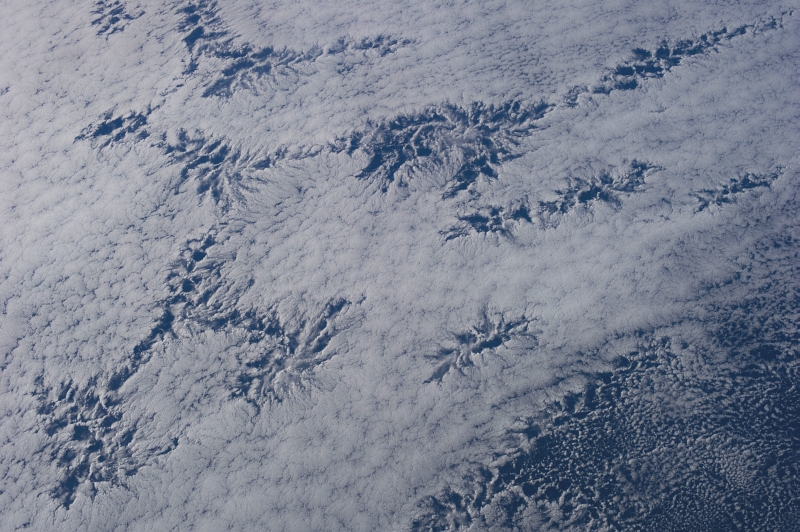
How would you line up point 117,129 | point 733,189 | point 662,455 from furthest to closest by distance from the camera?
point 117,129
point 733,189
point 662,455

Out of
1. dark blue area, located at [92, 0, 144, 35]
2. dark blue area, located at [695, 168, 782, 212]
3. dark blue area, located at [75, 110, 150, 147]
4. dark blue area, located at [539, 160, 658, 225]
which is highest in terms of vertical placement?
dark blue area, located at [92, 0, 144, 35]

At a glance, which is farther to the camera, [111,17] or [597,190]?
[111,17]

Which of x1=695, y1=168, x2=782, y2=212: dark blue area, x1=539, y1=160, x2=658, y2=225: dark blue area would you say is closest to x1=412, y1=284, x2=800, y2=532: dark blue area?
x1=695, y1=168, x2=782, y2=212: dark blue area

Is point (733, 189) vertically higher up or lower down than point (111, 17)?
lower down

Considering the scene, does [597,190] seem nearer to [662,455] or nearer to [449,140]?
[449,140]

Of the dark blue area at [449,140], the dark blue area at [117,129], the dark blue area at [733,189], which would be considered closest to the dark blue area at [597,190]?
the dark blue area at [733,189]

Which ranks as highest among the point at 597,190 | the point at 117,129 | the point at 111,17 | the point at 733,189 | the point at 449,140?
the point at 111,17

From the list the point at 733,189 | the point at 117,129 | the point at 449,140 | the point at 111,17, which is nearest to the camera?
the point at 733,189

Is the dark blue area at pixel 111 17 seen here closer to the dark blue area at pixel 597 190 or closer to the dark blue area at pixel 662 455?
the dark blue area at pixel 597 190

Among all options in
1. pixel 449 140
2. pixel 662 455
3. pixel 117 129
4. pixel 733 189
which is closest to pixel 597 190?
pixel 733 189

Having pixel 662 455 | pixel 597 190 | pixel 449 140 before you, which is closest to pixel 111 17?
pixel 449 140

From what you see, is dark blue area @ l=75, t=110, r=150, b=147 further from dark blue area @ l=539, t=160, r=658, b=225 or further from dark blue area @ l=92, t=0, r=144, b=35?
dark blue area @ l=539, t=160, r=658, b=225
